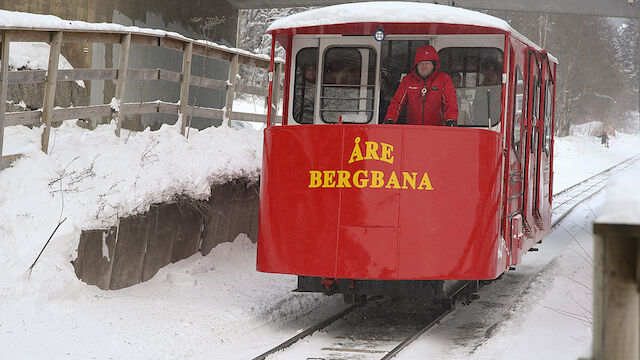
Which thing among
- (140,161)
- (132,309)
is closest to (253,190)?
(140,161)

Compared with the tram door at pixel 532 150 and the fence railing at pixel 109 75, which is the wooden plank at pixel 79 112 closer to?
the fence railing at pixel 109 75

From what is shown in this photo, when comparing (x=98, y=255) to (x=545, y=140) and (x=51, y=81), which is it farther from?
(x=545, y=140)

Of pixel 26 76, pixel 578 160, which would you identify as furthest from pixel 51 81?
pixel 578 160

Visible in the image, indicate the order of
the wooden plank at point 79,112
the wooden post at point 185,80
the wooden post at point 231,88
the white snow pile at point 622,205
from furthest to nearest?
1. the wooden post at point 231,88
2. the wooden post at point 185,80
3. the wooden plank at point 79,112
4. the white snow pile at point 622,205

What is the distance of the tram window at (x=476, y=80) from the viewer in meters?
8.55

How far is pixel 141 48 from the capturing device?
1614 cm

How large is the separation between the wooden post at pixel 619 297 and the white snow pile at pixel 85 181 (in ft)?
19.2

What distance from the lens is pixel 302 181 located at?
7875mm

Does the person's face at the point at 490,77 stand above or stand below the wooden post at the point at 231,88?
below

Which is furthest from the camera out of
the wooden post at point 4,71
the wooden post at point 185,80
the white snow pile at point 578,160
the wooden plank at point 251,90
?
the white snow pile at point 578,160

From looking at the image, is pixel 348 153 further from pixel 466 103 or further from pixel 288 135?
pixel 466 103

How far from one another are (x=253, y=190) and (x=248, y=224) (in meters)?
0.45

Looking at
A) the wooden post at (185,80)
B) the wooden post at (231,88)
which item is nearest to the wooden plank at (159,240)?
the wooden post at (185,80)

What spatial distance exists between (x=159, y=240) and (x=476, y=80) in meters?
3.69
